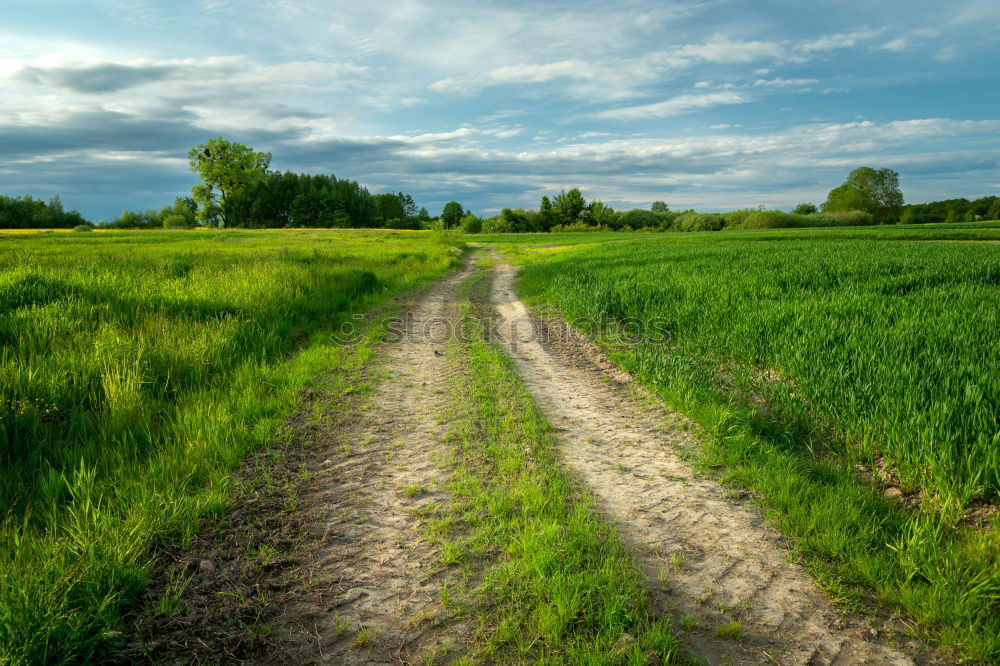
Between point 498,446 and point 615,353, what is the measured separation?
12.9 ft

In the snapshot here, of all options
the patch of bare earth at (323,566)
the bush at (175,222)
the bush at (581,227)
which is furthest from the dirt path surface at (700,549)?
the bush at (175,222)

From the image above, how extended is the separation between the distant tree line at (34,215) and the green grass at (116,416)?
293 feet

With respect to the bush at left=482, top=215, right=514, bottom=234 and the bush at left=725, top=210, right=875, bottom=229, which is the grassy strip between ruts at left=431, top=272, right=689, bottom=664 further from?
the bush at left=482, top=215, right=514, bottom=234

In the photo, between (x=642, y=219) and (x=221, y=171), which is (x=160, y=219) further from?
(x=642, y=219)

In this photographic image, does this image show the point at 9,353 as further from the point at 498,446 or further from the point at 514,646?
the point at 514,646

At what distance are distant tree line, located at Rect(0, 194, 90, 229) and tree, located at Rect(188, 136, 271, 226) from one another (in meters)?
18.5

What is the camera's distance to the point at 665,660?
2562 mm

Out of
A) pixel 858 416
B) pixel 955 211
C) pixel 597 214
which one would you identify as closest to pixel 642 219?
pixel 597 214

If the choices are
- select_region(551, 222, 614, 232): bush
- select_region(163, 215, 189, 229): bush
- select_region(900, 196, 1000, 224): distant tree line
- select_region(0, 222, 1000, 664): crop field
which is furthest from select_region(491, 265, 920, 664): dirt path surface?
select_region(163, 215, 189, 229): bush

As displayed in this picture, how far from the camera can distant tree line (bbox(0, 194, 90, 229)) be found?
73.1 metres

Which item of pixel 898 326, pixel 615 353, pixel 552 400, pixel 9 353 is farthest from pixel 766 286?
pixel 9 353

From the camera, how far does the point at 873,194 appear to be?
75562 millimetres

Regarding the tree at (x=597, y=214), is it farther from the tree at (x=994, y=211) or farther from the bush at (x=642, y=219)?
the tree at (x=994, y=211)

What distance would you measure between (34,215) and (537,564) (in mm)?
107052
